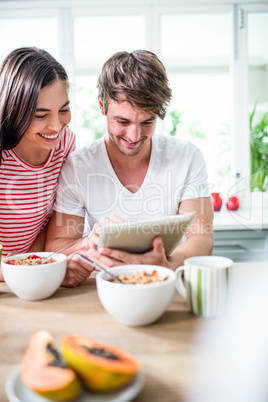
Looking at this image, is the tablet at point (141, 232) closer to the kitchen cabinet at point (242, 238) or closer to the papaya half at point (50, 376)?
the papaya half at point (50, 376)

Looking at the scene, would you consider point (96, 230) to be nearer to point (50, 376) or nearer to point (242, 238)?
point (50, 376)

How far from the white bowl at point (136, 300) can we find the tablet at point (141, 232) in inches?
4.6

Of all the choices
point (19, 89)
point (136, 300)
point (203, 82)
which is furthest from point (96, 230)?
point (203, 82)

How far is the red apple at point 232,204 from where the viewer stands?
9.34 feet

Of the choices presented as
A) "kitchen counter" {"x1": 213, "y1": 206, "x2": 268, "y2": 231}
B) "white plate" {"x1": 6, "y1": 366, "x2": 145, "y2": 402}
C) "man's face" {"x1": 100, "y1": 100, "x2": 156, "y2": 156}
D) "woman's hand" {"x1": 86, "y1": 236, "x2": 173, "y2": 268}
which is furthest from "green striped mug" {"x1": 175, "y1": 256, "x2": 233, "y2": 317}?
"kitchen counter" {"x1": 213, "y1": 206, "x2": 268, "y2": 231}

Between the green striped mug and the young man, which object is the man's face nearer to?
the young man

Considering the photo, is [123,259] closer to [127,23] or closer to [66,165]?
[66,165]

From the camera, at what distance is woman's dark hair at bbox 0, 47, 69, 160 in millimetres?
1120

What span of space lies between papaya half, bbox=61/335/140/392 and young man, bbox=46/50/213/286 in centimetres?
65

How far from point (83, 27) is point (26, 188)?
2007mm

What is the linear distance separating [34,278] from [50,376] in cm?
40

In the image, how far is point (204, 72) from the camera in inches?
148

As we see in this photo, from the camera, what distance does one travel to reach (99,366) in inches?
18.9

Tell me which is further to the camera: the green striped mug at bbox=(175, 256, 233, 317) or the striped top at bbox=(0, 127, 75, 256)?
the striped top at bbox=(0, 127, 75, 256)
